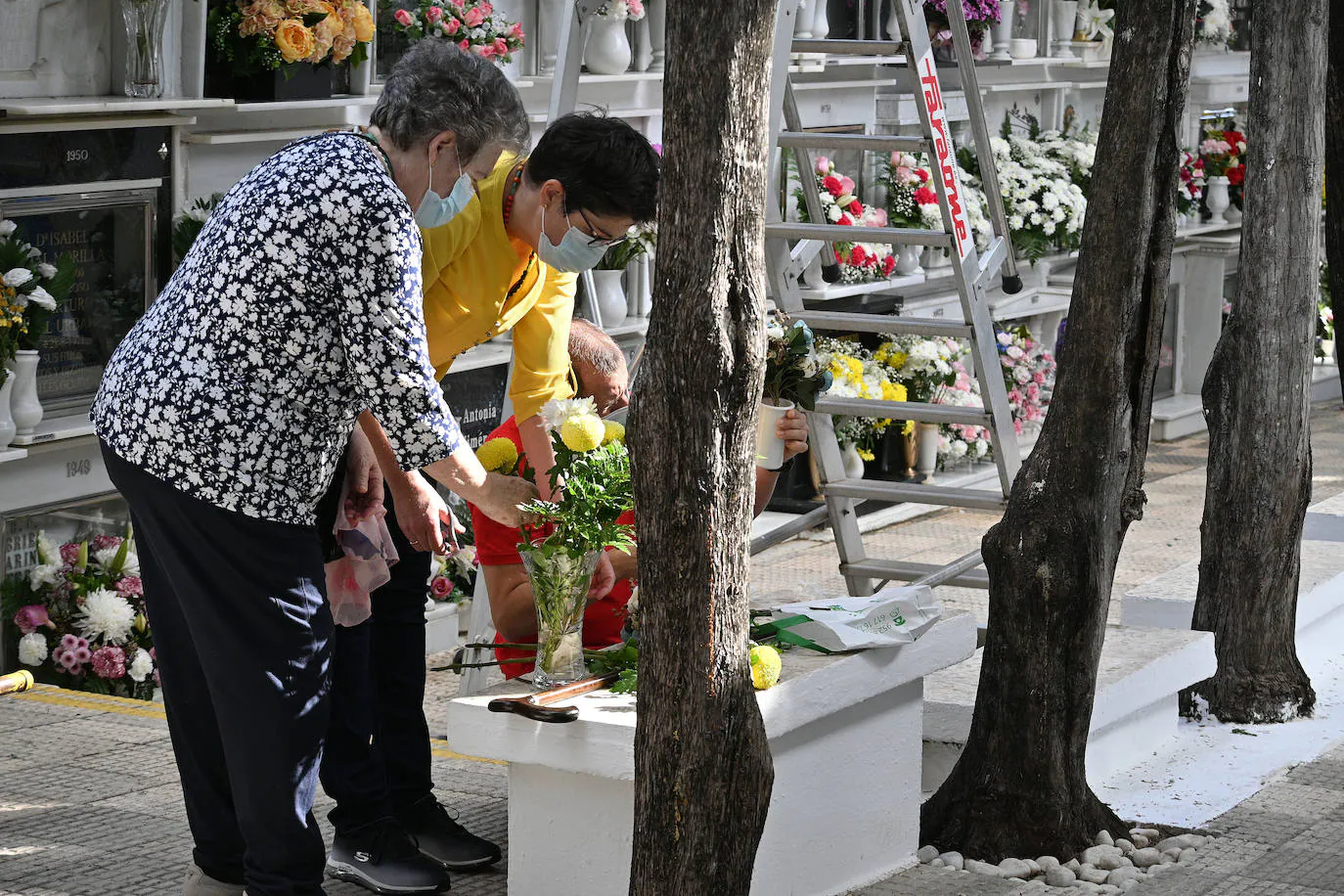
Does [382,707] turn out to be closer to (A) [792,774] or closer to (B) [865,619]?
(A) [792,774]

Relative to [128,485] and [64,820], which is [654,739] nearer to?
[128,485]

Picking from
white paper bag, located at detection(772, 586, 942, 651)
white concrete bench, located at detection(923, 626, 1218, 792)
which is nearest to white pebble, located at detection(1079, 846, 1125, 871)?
white concrete bench, located at detection(923, 626, 1218, 792)

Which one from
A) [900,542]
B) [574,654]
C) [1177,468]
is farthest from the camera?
[1177,468]

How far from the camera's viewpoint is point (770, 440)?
441cm

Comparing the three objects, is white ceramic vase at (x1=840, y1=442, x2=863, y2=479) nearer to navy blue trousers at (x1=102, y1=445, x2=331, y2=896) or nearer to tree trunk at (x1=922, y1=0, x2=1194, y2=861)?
tree trunk at (x1=922, y1=0, x2=1194, y2=861)

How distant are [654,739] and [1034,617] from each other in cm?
174

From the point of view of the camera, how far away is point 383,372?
3131 mm

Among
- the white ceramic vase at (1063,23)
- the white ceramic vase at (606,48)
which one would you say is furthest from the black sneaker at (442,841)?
the white ceramic vase at (1063,23)

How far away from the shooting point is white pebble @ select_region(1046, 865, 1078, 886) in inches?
170

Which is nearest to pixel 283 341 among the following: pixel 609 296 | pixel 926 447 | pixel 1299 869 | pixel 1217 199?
pixel 1299 869

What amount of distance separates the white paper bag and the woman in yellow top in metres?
0.47

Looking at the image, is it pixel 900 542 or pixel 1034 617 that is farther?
pixel 900 542

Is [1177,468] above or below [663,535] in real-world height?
below

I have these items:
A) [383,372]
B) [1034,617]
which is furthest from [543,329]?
[1034,617]
